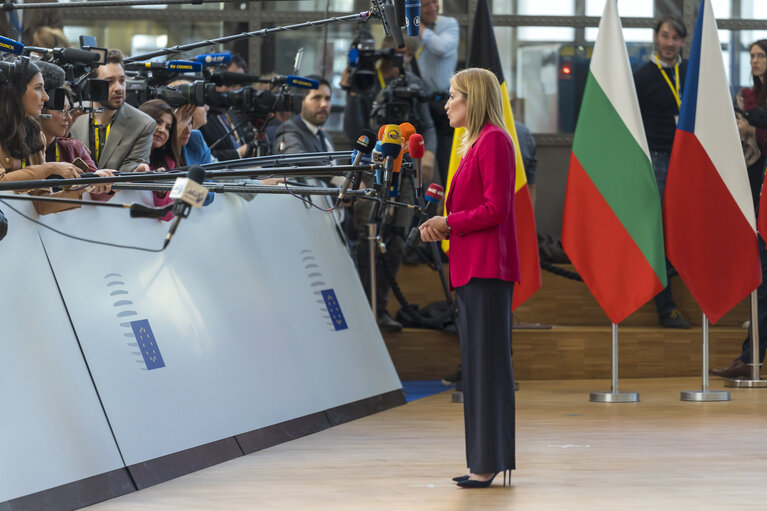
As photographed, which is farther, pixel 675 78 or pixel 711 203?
pixel 675 78

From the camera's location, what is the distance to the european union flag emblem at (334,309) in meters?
5.14

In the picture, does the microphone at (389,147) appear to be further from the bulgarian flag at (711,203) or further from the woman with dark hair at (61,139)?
the bulgarian flag at (711,203)

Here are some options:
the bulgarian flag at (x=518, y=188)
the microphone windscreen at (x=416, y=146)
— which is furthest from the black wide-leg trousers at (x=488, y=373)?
the bulgarian flag at (x=518, y=188)

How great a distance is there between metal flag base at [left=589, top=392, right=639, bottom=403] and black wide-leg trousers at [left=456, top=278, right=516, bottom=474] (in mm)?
2288

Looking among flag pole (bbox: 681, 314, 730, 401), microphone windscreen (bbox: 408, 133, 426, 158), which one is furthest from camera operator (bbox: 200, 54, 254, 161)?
flag pole (bbox: 681, 314, 730, 401)

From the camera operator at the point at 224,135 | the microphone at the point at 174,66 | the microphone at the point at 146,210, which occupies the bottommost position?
the microphone at the point at 146,210

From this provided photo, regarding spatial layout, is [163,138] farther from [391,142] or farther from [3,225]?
[391,142]

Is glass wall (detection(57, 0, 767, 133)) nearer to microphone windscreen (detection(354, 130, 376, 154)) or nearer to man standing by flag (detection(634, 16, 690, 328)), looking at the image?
man standing by flag (detection(634, 16, 690, 328))

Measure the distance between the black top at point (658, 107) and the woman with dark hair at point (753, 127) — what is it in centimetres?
39

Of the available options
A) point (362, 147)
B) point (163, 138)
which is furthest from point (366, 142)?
point (163, 138)

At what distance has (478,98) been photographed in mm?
3553

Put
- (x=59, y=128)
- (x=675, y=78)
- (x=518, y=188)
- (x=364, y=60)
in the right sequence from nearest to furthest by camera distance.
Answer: (x=59, y=128) → (x=518, y=188) → (x=364, y=60) → (x=675, y=78)

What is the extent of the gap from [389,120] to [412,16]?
243 cm

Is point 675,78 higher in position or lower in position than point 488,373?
higher
